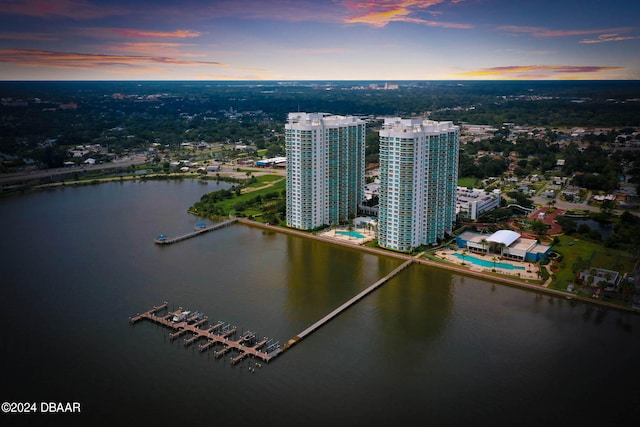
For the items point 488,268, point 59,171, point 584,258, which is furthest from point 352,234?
point 59,171

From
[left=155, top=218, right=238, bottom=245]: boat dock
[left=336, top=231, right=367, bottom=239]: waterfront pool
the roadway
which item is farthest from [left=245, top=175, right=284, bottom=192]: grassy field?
the roadway

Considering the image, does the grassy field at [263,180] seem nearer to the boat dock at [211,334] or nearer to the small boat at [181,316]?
the boat dock at [211,334]

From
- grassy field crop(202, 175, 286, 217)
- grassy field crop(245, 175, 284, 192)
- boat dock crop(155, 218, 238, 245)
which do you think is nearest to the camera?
boat dock crop(155, 218, 238, 245)

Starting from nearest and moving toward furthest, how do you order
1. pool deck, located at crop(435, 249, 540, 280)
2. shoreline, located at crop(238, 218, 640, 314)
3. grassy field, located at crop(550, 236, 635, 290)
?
shoreline, located at crop(238, 218, 640, 314) < grassy field, located at crop(550, 236, 635, 290) < pool deck, located at crop(435, 249, 540, 280)

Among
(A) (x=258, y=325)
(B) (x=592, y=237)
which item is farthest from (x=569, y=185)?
(A) (x=258, y=325)

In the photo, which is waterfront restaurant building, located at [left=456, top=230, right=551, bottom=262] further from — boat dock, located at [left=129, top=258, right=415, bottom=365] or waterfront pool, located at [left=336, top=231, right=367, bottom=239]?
boat dock, located at [left=129, top=258, right=415, bottom=365]

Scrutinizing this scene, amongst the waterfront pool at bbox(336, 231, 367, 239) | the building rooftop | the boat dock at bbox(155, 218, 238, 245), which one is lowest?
the boat dock at bbox(155, 218, 238, 245)

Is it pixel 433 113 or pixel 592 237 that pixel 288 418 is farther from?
pixel 433 113
